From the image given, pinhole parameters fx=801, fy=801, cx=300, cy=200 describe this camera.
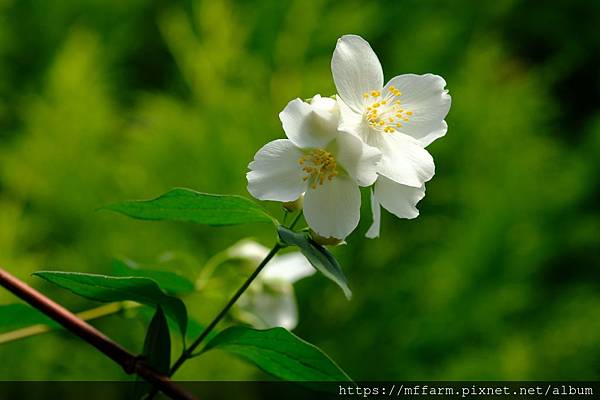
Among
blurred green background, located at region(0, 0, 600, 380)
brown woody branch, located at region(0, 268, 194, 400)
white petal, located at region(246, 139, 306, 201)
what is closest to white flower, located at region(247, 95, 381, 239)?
white petal, located at region(246, 139, 306, 201)

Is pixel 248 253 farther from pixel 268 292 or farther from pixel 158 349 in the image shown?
pixel 158 349

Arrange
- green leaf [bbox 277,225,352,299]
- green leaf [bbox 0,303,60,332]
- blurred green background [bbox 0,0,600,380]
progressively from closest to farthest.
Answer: green leaf [bbox 277,225,352,299] < green leaf [bbox 0,303,60,332] < blurred green background [bbox 0,0,600,380]

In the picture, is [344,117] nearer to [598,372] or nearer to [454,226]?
[454,226]

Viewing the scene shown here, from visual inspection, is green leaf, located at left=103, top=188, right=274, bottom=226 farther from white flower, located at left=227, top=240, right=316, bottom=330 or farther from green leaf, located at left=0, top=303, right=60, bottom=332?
white flower, located at left=227, top=240, right=316, bottom=330

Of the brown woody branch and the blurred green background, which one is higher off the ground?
the blurred green background

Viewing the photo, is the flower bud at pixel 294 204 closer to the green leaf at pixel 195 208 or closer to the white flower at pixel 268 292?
the green leaf at pixel 195 208

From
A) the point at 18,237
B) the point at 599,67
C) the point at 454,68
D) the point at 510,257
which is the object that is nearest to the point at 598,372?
the point at 510,257
